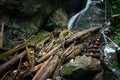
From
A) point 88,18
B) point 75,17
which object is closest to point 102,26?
point 88,18

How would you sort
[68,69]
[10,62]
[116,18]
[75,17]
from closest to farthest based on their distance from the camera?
1. [68,69]
2. [10,62]
3. [116,18]
4. [75,17]

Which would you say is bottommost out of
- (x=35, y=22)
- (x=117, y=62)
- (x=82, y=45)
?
(x=117, y=62)

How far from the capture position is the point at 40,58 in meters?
6.87

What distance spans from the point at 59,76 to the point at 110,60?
61.8 inches

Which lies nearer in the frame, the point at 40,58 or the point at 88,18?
the point at 40,58

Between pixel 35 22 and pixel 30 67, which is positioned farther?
pixel 35 22

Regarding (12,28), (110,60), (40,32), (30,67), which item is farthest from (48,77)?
(40,32)

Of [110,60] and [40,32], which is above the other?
[40,32]

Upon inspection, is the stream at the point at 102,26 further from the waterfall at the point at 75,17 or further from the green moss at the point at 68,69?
the green moss at the point at 68,69

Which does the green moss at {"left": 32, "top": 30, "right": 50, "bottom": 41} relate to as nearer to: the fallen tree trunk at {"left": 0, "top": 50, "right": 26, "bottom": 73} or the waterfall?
the waterfall

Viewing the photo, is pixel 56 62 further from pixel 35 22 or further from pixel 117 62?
pixel 35 22

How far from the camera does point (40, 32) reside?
33.9 ft

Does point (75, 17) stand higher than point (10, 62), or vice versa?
point (75, 17)

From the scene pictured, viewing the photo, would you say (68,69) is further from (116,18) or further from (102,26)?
(116,18)
